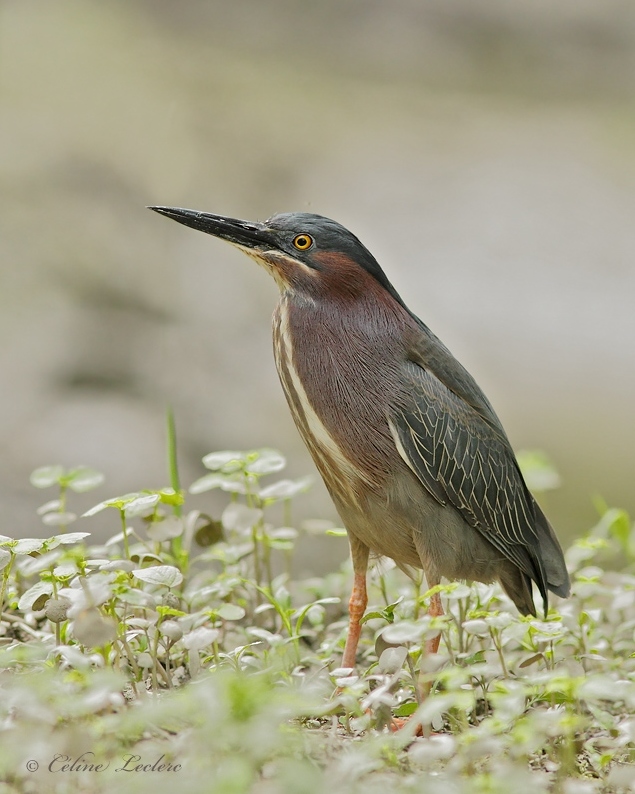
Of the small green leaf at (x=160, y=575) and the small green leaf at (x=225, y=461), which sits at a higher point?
the small green leaf at (x=225, y=461)

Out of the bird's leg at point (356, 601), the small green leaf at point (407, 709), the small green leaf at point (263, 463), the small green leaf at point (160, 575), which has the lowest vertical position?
the small green leaf at point (407, 709)

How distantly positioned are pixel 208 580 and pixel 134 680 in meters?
1.11

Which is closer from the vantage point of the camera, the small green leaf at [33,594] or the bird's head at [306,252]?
the small green leaf at [33,594]

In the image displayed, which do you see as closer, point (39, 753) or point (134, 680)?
point (39, 753)

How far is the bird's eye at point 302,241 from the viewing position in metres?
3.04

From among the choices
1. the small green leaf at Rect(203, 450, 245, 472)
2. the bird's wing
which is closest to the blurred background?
the small green leaf at Rect(203, 450, 245, 472)

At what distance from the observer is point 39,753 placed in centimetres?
169

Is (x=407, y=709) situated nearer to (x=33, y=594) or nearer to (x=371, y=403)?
(x=371, y=403)

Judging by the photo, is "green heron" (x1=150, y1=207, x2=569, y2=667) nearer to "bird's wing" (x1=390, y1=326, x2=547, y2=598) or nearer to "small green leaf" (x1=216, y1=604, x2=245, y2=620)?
"bird's wing" (x1=390, y1=326, x2=547, y2=598)

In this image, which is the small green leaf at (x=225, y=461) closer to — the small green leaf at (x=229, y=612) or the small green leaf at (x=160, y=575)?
the small green leaf at (x=229, y=612)

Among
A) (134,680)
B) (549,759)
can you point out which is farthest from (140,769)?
(549,759)

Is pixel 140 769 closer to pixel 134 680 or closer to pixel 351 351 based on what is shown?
pixel 134 680

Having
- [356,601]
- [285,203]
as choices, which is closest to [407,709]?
[356,601]

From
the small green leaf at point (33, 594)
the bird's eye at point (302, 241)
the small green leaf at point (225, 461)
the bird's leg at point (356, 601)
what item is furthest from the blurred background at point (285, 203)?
the bird's eye at point (302, 241)
